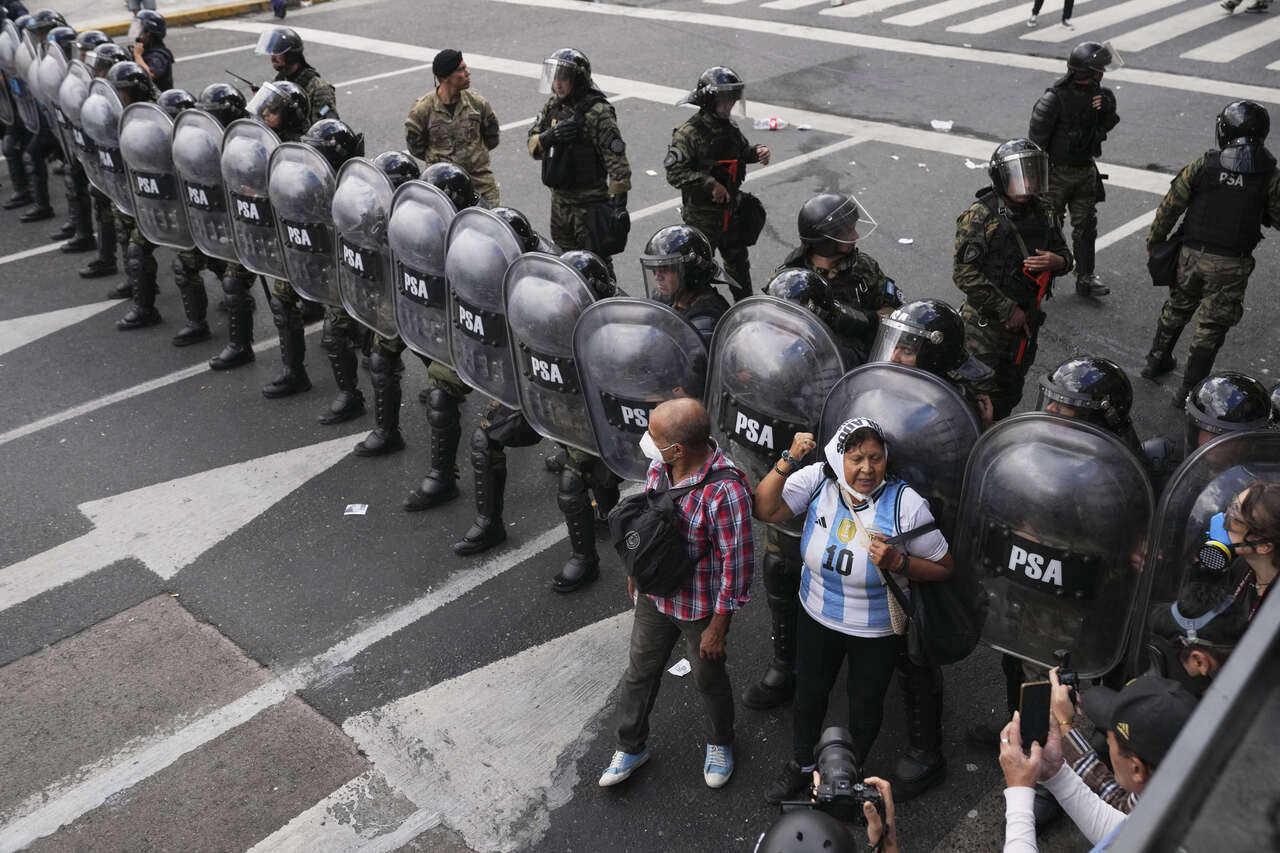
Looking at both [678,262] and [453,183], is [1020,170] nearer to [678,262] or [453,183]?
[678,262]

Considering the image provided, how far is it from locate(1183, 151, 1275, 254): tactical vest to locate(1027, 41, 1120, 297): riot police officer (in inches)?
44.5

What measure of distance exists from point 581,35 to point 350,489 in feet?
39.3

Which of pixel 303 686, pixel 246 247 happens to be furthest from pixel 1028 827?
pixel 246 247

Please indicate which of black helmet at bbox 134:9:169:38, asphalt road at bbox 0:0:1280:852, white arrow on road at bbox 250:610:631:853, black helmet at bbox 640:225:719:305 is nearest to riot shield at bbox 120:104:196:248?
asphalt road at bbox 0:0:1280:852

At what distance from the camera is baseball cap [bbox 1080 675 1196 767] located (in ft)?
8.09

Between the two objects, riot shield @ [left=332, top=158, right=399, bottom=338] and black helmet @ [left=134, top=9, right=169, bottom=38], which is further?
black helmet @ [left=134, top=9, right=169, bottom=38]

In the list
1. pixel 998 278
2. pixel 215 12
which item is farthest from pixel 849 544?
pixel 215 12

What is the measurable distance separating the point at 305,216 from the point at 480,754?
3420 mm

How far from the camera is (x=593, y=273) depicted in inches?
194

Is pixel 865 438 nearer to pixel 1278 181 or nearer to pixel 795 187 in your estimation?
pixel 1278 181

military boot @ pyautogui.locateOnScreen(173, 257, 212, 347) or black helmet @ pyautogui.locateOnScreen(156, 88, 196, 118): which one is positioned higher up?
black helmet @ pyautogui.locateOnScreen(156, 88, 196, 118)

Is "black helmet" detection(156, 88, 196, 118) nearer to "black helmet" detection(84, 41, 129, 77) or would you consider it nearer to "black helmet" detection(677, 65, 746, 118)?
"black helmet" detection(84, 41, 129, 77)

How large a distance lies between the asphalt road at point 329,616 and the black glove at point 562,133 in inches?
71.3

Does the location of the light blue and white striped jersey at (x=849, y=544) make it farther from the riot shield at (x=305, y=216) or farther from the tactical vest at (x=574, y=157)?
the tactical vest at (x=574, y=157)
